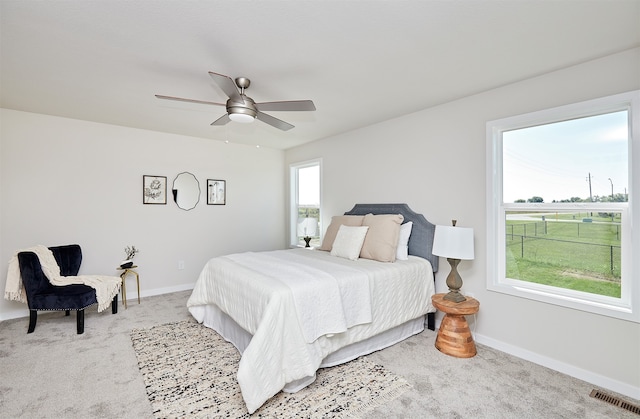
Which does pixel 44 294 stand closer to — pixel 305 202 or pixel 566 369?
pixel 305 202

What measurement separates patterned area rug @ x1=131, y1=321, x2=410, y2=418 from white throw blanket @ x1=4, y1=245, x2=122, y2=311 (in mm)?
840

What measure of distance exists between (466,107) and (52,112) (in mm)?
4784

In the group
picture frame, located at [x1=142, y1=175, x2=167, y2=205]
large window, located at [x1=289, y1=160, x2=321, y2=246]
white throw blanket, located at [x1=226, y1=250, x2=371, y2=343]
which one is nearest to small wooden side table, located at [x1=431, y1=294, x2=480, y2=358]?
white throw blanket, located at [x1=226, y1=250, x2=371, y2=343]

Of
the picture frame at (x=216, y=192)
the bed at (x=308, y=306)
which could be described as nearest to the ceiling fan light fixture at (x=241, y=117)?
the bed at (x=308, y=306)

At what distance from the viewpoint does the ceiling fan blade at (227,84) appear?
1.97 metres

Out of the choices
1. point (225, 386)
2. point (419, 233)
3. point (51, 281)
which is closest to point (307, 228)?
point (419, 233)

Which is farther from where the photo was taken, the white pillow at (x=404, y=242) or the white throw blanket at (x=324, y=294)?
the white pillow at (x=404, y=242)

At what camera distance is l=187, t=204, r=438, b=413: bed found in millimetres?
2010

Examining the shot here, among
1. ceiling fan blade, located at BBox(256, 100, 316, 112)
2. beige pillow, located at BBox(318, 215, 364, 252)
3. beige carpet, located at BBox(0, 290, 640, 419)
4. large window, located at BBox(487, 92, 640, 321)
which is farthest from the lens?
beige pillow, located at BBox(318, 215, 364, 252)

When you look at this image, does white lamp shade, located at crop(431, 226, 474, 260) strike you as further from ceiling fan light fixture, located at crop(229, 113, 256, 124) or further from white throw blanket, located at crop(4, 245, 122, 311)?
white throw blanket, located at crop(4, 245, 122, 311)

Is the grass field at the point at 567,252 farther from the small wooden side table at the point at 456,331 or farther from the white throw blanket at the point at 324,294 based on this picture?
the white throw blanket at the point at 324,294

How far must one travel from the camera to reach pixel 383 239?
10.6 feet

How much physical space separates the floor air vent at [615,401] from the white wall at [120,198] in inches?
183

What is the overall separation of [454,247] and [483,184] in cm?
75
